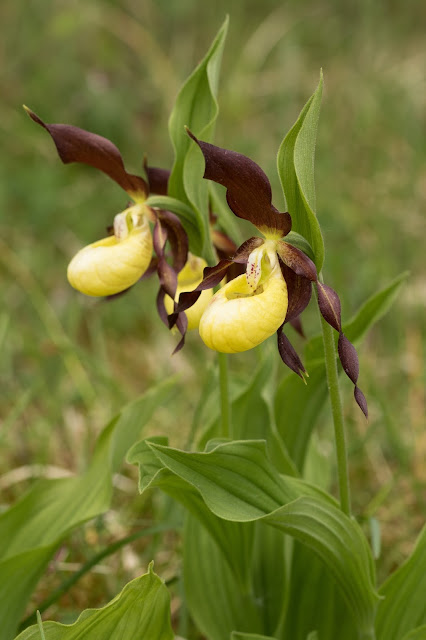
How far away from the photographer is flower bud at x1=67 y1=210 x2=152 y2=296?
1079 millimetres

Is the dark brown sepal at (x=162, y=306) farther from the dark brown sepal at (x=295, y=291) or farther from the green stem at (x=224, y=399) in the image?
the dark brown sepal at (x=295, y=291)

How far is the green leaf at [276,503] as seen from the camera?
93cm

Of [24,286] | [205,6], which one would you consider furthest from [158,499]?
[205,6]

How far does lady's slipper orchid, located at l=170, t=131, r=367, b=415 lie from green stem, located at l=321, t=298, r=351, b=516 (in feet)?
0.11

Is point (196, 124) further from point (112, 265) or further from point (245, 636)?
point (245, 636)

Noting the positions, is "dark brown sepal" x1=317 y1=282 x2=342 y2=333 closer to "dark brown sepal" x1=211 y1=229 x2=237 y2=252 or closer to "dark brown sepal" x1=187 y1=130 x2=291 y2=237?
"dark brown sepal" x1=187 y1=130 x2=291 y2=237

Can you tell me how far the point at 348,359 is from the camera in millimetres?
922

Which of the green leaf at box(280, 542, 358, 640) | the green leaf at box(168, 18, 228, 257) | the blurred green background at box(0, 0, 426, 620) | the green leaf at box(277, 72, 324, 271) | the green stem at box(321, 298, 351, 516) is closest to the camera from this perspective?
the green leaf at box(277, 72, 324, 271)

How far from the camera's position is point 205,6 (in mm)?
4309

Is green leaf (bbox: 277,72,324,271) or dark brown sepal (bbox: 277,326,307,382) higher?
green leaf (bbox: 277,72,324,271)

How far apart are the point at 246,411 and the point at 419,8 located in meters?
4.01

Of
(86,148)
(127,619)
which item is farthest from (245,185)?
(127,619)

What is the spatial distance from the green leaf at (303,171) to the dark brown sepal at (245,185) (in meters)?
0.03

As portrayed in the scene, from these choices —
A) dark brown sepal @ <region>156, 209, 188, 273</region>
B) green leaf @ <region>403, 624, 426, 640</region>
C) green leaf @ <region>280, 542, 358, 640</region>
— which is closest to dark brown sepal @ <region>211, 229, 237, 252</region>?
dark brown sepal @ <region>156, 209, 188, 273</region>
